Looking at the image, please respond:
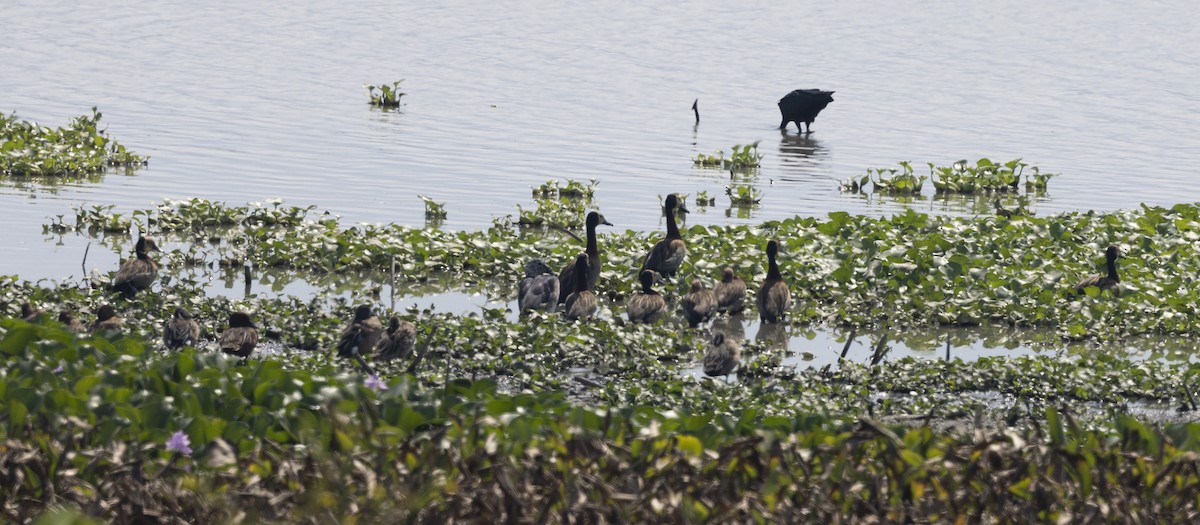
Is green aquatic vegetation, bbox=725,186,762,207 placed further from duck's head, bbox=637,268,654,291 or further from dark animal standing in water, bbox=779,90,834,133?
dark animal standing in water, bbox=779,90,834,133

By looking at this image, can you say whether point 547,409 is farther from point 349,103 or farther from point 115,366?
point 349,103

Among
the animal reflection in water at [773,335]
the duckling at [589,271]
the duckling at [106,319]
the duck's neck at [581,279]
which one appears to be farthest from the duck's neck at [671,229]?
the duckling at [106,319]

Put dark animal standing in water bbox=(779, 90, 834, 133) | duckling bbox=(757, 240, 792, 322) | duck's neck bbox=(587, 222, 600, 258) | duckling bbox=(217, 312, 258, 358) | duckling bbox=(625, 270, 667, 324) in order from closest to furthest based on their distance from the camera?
duckling bbox=(217, 312, 258, 358) → duckling bbox=(625, 270, 667, 324) → duckling bbox=(757, 240, 792, 322) → duck's neck bbox=(587, 222, 600, 258) → dark animal standing in water bbox=(779, 90, 834, 133)

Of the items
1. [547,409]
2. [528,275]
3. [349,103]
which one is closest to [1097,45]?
[349,103]

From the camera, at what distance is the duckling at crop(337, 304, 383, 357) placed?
12.6m

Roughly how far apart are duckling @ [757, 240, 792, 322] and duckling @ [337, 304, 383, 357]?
13.5ft

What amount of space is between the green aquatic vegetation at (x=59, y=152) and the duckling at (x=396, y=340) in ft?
41.2

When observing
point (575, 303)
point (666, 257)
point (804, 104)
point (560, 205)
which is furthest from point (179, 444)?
point (804, 104)

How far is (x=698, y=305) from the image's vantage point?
48.5 feet

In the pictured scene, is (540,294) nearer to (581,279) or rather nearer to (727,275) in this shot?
(581,279)

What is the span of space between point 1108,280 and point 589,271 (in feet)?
17.0

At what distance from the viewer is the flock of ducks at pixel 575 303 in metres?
12.5

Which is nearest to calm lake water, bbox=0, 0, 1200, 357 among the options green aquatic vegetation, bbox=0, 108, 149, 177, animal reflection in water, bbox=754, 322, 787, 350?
green aquatic vegetation, bbox=0, 108, 149, 177

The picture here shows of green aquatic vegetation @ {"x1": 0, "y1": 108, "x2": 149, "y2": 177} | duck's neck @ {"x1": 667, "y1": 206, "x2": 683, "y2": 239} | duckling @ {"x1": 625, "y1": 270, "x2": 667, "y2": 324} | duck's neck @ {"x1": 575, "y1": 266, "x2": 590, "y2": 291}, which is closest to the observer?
duckling @ {"x1": 625, "y1": 270, "x2": 667, "y2": 324}
